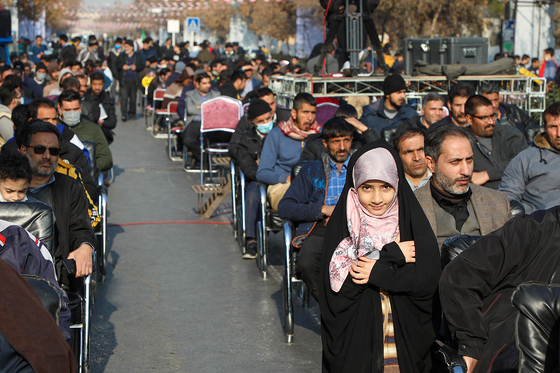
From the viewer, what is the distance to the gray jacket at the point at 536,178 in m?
5.30

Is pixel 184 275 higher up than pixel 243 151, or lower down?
lower down

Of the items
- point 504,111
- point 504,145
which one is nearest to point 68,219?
point 504,145

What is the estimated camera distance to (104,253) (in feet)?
21.4

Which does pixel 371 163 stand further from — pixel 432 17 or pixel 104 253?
pixel 432 17

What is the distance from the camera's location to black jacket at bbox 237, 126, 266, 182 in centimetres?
737

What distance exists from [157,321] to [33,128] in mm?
1767

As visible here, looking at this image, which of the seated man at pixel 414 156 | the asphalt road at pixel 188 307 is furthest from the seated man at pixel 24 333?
the seated man at pixel 414 156

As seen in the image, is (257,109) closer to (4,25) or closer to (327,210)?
(327,210)

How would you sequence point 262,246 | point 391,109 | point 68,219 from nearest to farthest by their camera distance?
point 68,219 < point 262,246 < point 391,109

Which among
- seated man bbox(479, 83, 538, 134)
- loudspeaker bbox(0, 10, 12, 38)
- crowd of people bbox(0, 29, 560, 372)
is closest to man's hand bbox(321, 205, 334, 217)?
crowd of people bbox(0, 29, 560, 372)

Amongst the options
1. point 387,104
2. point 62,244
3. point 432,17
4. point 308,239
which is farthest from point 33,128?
point 432,17

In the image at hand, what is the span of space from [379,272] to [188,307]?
285 cm

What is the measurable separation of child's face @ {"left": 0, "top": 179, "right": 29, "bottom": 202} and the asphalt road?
1254 mm

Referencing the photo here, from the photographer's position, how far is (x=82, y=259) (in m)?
4.42
